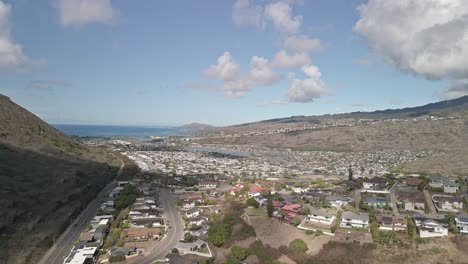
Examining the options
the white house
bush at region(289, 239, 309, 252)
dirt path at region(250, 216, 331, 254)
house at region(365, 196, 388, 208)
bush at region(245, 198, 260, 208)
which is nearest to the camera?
the white house

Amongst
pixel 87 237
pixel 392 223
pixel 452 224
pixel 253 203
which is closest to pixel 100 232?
pixel 87 237

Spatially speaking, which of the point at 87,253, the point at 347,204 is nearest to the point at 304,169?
the point at 347,204

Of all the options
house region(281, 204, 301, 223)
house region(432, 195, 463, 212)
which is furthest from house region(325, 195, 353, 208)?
house region(432, 195, 463, 212)

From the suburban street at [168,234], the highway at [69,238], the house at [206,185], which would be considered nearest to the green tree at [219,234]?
A: the suburban street at [168,234]

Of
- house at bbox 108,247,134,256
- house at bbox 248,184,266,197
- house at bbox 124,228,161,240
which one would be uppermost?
house at bbox 248,184,266,197

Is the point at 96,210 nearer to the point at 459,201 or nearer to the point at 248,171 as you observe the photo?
the point at 248,171

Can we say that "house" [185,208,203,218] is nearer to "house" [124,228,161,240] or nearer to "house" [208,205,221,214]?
"house" [208,205,221,214]
